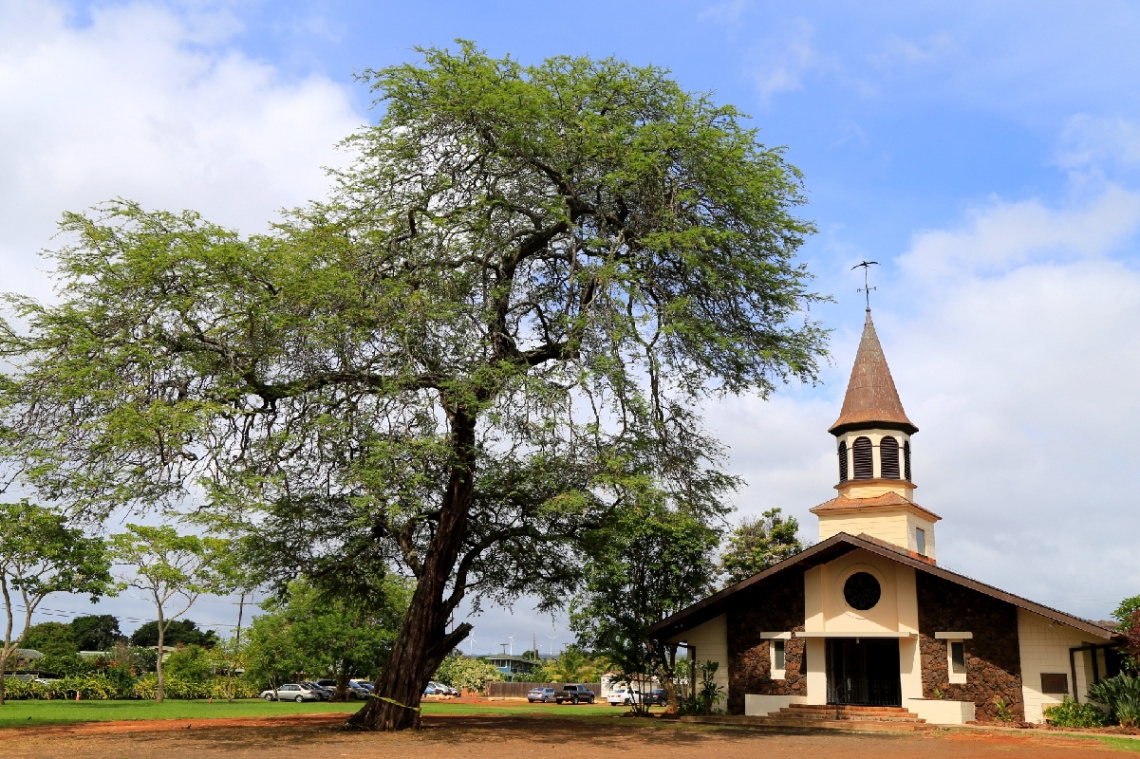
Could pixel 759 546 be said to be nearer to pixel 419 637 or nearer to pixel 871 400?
pixel 871 400

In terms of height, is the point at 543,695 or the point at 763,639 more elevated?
the point at 763,639

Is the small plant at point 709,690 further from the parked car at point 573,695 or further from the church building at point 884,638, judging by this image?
the parked car at point 573,695

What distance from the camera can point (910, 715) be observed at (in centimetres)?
2600

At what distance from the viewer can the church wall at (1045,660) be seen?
80.5ft

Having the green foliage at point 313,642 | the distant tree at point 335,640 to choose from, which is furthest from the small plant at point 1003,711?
the green foliage at point 313,642

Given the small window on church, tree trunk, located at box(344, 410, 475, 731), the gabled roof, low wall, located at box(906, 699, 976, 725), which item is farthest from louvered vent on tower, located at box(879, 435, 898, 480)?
tree trunk, located at box(344, 410, 475, 731)

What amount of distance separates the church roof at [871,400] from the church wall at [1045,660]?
920 centimetres

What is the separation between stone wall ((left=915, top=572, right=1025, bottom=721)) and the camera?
25.1 m

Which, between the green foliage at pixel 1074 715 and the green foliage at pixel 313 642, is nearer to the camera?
the green foliage at pixel 1074 715

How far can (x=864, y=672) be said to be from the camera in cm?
2917

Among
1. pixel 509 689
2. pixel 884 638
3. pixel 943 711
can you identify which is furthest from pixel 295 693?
pixel 943 711

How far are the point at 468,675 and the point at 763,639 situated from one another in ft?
151

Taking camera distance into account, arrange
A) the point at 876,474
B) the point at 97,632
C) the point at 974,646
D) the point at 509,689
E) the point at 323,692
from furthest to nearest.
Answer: the point at 97,632 → the point at 509,689 → the point at 323,692 → the point at 876,474 → the point at 974,646

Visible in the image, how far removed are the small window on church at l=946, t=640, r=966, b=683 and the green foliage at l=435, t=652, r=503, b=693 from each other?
157 feet
